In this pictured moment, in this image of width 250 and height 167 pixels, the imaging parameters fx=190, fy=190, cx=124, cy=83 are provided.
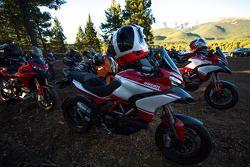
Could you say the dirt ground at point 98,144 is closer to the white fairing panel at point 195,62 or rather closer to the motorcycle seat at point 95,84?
the motorcycle seat at point 95,84

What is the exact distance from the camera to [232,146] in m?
3.34

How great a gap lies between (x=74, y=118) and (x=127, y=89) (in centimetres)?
178

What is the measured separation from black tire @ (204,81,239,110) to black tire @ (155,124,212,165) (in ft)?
8.71

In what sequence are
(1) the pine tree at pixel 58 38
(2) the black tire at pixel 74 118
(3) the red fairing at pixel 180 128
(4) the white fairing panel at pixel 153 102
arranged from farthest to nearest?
(1) the pine tree at pixel 58 38 < (2) the black tire at pixel 74 118 < (3) the red fairing at pixel 180 128 < (4) the white fairing panel at pixel 153 102

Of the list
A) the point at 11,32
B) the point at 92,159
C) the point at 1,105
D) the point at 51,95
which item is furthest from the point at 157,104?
the point at 11,32

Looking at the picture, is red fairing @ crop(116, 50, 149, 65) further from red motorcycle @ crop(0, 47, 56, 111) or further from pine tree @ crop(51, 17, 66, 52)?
pine tree @ crop(51, 17, 66, 52)

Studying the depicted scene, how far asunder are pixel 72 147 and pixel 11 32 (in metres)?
31.4

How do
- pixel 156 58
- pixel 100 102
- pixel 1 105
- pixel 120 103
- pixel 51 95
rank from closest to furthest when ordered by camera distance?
1. pixel 156 58
2. pixel 120 103
3. pixel 100 102
4. pixel 51 95
5. pixel 1 105

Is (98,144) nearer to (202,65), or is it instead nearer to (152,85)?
(152,85)

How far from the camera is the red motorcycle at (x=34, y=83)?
16.9 ft

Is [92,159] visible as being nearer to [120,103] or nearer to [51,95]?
[120,103]

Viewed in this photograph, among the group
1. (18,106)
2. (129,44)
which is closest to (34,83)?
(18,106)

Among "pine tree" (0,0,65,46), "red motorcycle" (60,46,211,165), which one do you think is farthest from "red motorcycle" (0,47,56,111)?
"pine tree" (0,0,65,46)

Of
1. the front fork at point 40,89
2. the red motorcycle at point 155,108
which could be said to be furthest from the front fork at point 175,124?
the front fork at point 40,89
